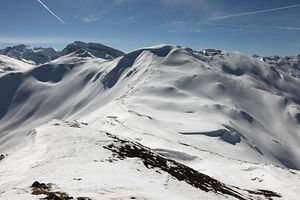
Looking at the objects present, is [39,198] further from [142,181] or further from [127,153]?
[127,153]

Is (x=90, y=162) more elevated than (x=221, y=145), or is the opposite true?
(x=90, y=162)

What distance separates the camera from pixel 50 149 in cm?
2434

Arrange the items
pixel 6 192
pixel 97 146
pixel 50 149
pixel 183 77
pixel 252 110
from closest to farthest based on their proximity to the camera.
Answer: pixel 6 192
pixel 50 149
pixel 97 146
pixel 252 110
pixel 183 77

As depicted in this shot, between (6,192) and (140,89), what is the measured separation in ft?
509

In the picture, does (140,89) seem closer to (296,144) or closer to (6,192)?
(296,144)

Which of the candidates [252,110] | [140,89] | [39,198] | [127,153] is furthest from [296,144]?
[39,198]

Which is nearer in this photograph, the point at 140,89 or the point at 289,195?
the point at 289,195

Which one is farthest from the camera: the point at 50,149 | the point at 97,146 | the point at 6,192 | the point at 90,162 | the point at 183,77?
the point at 183,77

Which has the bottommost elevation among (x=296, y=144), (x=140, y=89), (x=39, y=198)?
(x=296, y=144)

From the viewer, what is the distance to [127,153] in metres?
26.7

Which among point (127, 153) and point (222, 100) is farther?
point (222, 100)

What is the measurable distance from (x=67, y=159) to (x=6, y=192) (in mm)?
8006

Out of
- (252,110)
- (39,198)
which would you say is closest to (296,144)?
(252,110)

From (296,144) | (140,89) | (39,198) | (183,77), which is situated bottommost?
(296,144)
